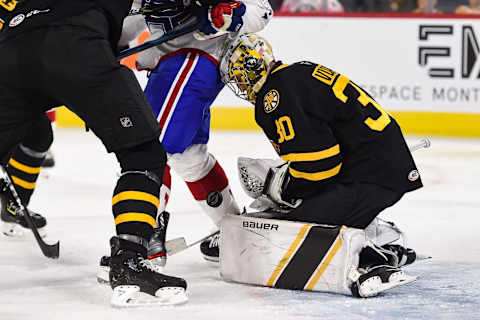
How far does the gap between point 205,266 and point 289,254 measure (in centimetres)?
48

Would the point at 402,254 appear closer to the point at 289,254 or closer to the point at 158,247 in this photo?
the point at 289,254

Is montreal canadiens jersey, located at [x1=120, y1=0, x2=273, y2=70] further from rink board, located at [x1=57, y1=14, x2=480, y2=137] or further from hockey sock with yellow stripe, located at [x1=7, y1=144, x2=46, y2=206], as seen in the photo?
rink board, located at [x1=57, y1=14, x2=480, y2=137]

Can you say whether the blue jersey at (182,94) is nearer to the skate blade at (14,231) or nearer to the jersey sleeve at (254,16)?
the jersey sleeve at (254,16)

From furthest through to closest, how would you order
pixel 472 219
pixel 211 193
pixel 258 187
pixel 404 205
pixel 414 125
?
pixel 414 125, pixel 404 205, pixel 472 219, pixel 211 193, pixel 258 187

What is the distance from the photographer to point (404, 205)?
173 inches

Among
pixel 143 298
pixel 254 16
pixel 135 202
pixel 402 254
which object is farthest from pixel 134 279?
pixel 254 16

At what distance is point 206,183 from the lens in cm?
334

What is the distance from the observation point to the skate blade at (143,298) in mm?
2629

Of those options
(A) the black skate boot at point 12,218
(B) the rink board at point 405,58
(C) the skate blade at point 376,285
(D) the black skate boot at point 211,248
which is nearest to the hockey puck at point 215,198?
(D) the black skate boot at point 211,248

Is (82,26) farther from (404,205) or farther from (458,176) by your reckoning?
(458,176)

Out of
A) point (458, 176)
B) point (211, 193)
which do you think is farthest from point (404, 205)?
point (211, 193)

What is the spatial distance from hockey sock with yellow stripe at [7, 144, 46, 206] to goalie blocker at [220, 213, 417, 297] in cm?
92

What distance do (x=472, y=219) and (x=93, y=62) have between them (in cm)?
206

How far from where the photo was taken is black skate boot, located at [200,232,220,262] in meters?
3.29
